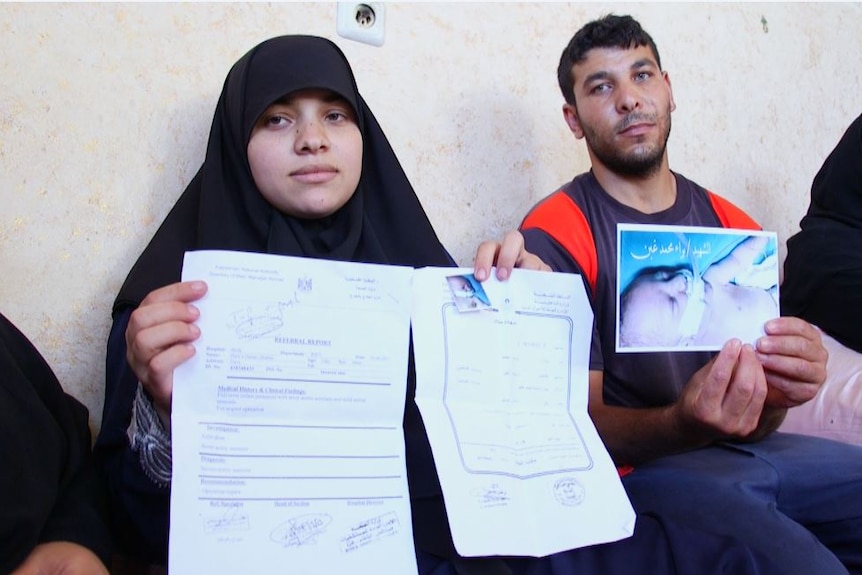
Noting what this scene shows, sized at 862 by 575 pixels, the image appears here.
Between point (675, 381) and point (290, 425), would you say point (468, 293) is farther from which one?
point (675, 381)

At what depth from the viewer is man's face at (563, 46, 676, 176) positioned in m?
1.48

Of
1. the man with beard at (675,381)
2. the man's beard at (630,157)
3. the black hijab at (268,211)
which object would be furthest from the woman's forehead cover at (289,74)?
the man's beard at (630,157)

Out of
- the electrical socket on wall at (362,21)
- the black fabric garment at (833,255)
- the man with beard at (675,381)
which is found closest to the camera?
the man with beard at (675,381)

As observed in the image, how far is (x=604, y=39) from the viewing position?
4.99ft

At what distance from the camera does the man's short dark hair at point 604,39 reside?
1.52 metres

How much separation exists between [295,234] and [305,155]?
4.7 inches

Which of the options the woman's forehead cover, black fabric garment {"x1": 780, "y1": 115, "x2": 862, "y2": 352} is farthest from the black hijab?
black fabric garment {"x1": 780, "y1": 115, "x2": 862, "y2": 352}

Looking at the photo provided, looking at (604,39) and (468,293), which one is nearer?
(468,293)

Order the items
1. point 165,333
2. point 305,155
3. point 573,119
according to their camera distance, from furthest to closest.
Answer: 1. point 573,119
2. point 305,155
3. point 165,333

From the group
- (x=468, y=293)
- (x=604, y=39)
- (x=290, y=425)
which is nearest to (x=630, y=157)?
(x=604, y=39)

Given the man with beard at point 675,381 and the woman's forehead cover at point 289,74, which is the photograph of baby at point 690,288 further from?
the woman's forehead cover at point 289,74

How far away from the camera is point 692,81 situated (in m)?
1.98

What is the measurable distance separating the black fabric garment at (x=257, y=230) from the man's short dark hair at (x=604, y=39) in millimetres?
573

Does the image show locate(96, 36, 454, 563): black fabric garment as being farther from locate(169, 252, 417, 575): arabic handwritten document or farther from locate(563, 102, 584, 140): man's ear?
locate(563, 102, 584, 140): man's ear
